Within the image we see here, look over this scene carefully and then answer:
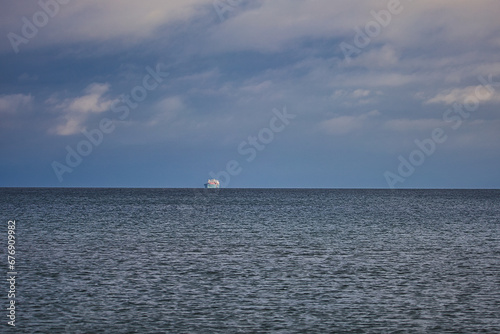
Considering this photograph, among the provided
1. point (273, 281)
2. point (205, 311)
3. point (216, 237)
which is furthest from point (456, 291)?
point (216, 237)

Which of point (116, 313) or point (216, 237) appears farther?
point (216, 237)

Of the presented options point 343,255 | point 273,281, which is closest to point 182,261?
point 273,281

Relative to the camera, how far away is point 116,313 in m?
25.0

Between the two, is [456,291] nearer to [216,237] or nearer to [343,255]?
[343,255]

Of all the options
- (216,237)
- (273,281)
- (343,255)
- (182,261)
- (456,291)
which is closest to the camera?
(456,291)

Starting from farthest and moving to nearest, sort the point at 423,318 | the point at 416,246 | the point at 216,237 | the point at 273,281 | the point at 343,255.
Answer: the point at 216,237
the point at 416,246
the point at 343,255
the point at 273,281
the point at 423,318

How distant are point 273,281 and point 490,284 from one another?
13.2m

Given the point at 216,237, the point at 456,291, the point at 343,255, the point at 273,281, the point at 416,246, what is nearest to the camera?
the point at 456,291

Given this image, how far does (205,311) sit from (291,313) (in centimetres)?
416

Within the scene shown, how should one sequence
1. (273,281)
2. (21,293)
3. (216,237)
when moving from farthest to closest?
(216,237), (273,281), (21,293)

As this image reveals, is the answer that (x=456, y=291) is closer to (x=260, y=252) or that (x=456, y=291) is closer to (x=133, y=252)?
(x=260, y=252)

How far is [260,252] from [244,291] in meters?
16.4

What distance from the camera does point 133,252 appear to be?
45.7 meters

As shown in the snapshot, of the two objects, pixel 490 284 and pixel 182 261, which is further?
pixel 182 261
